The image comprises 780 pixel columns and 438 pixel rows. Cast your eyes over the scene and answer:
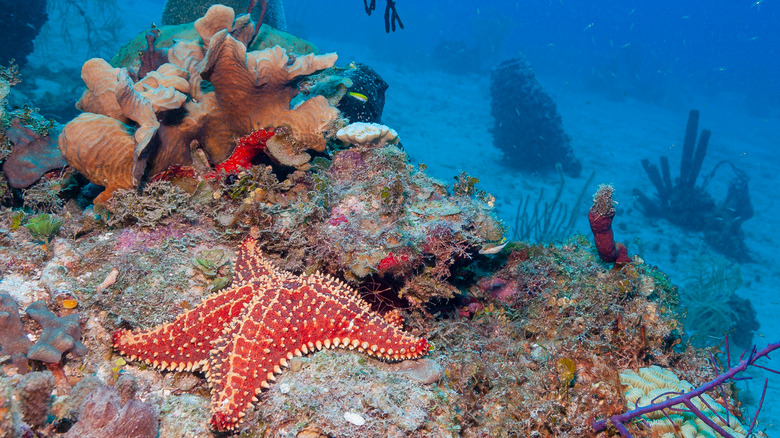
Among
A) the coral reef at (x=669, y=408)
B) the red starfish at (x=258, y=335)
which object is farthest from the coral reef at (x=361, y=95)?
the coral reef at (x=669, y=408)

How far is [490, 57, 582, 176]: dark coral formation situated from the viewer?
20.1m

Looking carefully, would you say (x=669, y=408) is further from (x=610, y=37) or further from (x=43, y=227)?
(x=610, y=37)

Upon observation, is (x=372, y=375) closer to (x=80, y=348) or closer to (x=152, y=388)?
(x=152, y=388)

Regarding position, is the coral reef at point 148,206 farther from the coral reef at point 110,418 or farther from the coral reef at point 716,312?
the coral reef at point 716,312

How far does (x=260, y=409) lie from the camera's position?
7.61ft

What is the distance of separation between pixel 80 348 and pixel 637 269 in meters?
4.91

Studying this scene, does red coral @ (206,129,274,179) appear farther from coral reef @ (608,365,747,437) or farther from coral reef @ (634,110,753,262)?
A: coral reef @ (634,110,753,262)

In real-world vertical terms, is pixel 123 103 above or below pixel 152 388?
above

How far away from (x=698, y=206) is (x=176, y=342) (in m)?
21.7

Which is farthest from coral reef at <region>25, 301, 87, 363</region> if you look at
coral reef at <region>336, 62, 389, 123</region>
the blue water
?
the blue water

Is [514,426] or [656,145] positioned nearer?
[514,426]

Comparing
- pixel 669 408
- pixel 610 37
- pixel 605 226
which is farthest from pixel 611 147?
pixel 610 37

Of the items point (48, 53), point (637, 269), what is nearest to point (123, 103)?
point (637, 269)

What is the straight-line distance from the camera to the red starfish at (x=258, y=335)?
90.0 inches
